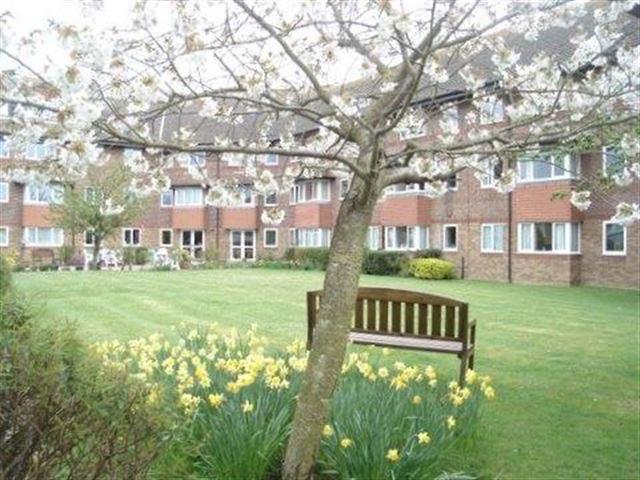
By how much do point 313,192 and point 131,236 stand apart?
14.0m

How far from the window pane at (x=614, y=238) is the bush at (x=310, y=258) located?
544 inches

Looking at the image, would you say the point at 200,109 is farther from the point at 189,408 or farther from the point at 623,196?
the point at 623,196

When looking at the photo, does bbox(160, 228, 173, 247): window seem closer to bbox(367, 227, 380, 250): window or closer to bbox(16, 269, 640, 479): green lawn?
bbox(367, 227, 380, 250): window

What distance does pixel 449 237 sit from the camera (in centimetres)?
3247

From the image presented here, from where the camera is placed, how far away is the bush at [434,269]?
1145 inches

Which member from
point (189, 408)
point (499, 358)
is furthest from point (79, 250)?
point (189, 408)

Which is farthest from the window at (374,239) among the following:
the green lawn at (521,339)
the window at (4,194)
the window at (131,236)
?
the window at (4,194)

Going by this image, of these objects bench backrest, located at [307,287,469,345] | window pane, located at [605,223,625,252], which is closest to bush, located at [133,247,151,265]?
window pane, located at [605,223,625,252]

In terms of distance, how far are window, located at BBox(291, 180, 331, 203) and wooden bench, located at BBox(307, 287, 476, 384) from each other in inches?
1232

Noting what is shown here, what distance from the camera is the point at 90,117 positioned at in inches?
125

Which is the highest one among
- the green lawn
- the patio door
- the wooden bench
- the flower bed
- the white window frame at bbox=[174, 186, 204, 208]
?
the white window frame at bbox=[174, 186, 204, 208]

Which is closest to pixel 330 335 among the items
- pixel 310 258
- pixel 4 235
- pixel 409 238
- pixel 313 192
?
pixel 409 238

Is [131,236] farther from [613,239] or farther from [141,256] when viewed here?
[613,239]

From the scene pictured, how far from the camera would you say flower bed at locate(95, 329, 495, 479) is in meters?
4.50
